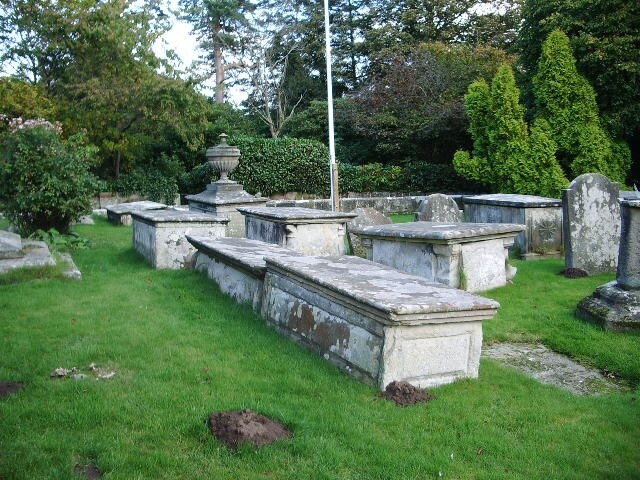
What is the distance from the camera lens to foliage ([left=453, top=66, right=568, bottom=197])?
17781 millimetres

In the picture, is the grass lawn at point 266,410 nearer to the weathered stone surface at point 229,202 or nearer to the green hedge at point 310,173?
the weathered stone surface at point 229,202

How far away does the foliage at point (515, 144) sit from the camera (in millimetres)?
17781

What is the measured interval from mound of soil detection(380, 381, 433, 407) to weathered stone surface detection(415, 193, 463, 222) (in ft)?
23.3

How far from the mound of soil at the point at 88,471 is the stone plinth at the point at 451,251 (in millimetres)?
5148

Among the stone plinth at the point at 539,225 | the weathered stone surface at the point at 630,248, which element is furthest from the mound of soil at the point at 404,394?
the stone plinth at the point at 539,225

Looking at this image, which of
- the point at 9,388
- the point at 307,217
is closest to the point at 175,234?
the point at 307,217

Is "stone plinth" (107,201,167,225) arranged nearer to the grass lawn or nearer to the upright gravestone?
the grass lawn

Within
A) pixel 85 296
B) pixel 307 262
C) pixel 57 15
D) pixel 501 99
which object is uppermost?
pixel 57 15

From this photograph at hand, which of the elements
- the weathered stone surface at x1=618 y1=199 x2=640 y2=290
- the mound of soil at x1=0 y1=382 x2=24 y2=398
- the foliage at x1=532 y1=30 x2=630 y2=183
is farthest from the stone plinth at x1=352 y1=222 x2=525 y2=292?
the foliage at x1=532 y1=30 x2=630 y2=183

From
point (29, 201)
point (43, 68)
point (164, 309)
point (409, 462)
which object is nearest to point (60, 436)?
point (409, 462)

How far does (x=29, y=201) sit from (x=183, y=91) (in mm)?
11316

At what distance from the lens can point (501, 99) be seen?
17906 millimetres

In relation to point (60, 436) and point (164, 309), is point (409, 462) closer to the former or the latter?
point (60, 436)

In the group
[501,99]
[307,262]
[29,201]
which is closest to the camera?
[307,262]
